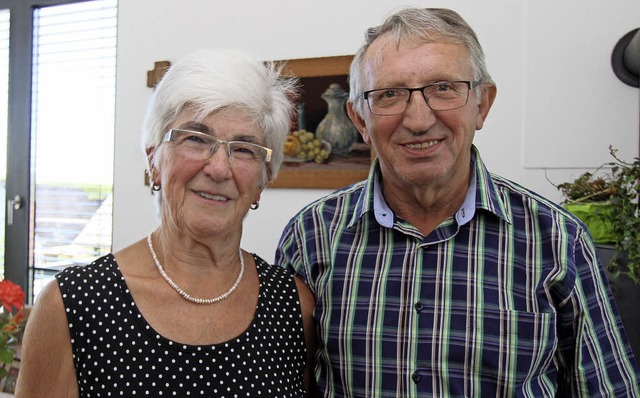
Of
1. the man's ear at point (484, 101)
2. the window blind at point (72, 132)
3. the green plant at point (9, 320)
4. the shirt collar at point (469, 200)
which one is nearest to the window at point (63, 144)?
the window blind at point (72, 132)

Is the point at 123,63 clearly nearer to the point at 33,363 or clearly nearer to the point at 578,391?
the point at 33,363

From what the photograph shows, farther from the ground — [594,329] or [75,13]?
[75,13]

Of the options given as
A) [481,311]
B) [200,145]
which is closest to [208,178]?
[200,145]

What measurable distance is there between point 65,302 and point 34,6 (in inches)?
137

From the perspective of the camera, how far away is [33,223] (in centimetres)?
410

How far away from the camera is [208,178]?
121 centimetres

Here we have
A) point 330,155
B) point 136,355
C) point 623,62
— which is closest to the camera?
point 136,355

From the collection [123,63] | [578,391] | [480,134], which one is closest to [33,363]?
[578,391]

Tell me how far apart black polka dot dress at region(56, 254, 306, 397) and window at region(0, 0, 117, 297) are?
285 cm

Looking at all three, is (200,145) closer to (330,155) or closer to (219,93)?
(219,93)

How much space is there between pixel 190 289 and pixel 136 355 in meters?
0.16

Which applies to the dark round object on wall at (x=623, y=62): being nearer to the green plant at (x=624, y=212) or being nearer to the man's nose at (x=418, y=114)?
the green plant at (x=624, y=212)

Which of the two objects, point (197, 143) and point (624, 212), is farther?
point (624, 212)

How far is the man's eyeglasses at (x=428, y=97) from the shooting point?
49.6 inches
